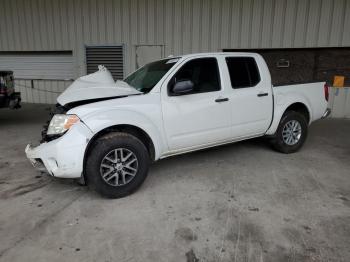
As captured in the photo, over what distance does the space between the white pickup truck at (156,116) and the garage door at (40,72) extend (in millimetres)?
7107

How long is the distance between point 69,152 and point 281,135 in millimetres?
3530

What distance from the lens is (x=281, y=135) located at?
15.3 ft

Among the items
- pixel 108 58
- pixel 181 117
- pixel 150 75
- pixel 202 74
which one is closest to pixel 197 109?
pixel 181 117

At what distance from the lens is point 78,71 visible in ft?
32.8

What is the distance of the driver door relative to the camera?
3492mm

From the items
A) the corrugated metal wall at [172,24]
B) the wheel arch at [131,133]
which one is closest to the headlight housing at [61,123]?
the wheel arch at [131,133]

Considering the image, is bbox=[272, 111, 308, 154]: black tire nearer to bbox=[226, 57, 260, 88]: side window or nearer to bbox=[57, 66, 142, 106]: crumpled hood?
bbox=[226, 57, 260, 88]: side window

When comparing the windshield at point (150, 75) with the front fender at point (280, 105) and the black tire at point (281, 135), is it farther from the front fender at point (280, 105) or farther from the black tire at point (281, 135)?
the black tire at point (281, 135)

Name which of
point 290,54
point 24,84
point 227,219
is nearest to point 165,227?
point 227,219

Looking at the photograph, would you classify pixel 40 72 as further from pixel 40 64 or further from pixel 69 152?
pixel 69 152

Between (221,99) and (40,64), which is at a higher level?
(40,64)

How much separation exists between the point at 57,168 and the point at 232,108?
2.51 metres

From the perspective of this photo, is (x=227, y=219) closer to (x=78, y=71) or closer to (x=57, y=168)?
(x=57, y=168)

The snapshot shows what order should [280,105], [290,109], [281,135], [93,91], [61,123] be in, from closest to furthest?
1. [61,123]
2. [93,91]
3. [280,105]
4. [281,135]
5. [290,109]
